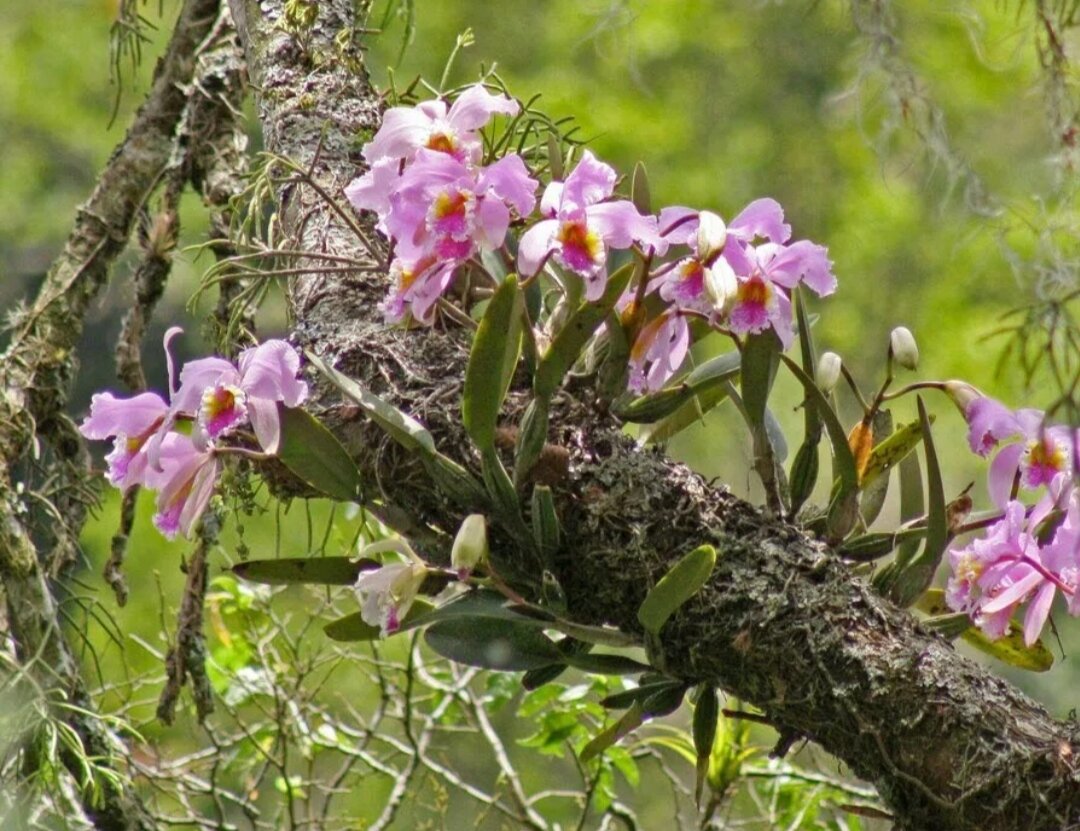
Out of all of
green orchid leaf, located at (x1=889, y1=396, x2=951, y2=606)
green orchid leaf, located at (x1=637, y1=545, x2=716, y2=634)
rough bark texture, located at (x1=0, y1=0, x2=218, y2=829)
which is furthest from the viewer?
rough bark texture, located at (x1=0, y1=0, x2=218, y2=829)

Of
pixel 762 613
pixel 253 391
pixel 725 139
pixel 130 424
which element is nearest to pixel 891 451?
pixel 762 613

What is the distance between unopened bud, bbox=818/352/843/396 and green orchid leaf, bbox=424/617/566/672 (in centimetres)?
35

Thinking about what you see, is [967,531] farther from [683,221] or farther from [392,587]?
[392,587]

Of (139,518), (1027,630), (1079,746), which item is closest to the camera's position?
(1079,746)

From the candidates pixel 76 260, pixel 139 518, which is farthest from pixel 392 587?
pixel 139 518

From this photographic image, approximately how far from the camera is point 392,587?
1.15 m

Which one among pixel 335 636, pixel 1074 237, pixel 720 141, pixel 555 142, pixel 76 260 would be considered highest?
pixel 720 141

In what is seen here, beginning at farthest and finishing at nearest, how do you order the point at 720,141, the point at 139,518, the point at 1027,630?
the point at 720,141
the point at 139,518
the point at 1027,630

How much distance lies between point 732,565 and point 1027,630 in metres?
0.28

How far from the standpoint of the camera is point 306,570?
126 cm

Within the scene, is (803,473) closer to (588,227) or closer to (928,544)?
(928,544)

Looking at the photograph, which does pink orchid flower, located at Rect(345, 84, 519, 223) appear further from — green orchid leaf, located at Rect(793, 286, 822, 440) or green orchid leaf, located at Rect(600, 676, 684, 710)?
green orchid leaf, located at Rect(600, 676, 684, 710)

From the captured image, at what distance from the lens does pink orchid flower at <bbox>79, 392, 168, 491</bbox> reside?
120cm

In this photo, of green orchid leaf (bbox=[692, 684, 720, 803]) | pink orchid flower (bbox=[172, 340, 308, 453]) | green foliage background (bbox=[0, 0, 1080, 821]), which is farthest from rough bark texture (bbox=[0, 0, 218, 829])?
green foliage background (bbox=[0, 0, 1080, 821])
